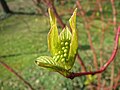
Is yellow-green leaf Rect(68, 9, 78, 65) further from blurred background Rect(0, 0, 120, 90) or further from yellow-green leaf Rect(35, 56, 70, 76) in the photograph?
blurred background Rect(0, 0, 120, 90)

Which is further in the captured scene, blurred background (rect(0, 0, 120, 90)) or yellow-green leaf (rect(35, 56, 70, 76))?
blurred background (rect(0, 0, 120, 90))

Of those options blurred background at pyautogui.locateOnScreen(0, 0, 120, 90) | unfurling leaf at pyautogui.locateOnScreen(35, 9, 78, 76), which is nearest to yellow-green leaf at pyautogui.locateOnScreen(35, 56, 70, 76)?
unfurling leaf at pyautogui.locateOnScreen(35, 9, 78, 76)

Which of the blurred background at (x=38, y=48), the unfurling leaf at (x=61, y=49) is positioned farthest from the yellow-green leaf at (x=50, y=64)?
the blurred background at (x=38, y=48)

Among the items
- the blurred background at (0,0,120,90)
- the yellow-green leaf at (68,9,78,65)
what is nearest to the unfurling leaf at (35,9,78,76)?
the yellow-green leaf at (68,9,78,65)

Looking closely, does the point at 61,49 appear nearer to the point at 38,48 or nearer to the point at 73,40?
the point at 73,40

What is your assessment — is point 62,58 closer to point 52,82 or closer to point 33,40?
point 52,82

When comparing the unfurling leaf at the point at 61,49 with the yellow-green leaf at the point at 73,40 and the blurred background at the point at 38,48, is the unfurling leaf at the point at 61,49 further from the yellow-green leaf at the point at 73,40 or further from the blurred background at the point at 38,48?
the blurred background at the point at 38,48

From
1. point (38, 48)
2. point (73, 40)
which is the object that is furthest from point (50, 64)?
point (38, 48)

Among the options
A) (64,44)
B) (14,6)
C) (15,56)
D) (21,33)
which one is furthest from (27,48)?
(64,44)

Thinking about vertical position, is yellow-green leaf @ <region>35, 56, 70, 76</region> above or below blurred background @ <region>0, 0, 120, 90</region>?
above
